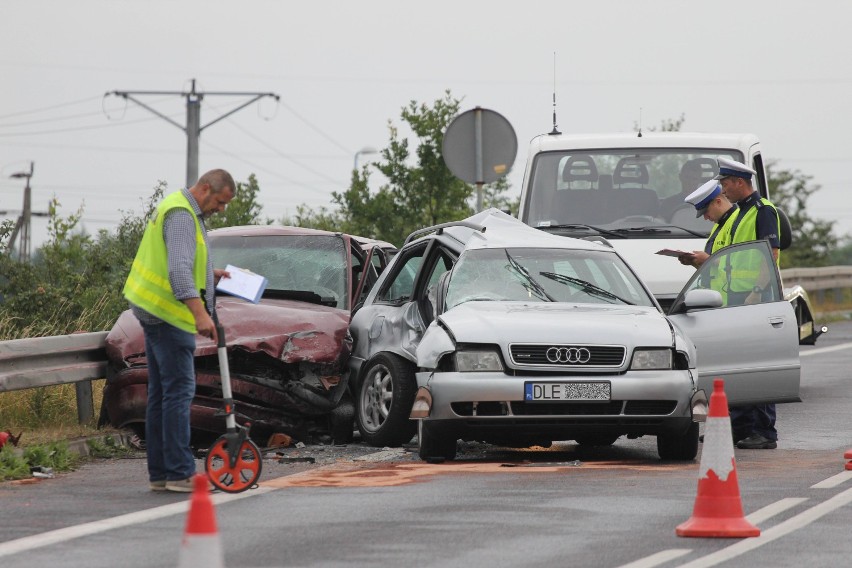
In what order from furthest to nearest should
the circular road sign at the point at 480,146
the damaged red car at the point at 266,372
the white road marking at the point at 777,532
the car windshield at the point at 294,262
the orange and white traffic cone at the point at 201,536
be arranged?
1. the circular road sign at the point at 480,146
2. the car windshield at the point at 294,262
3. the damaged red car at the point at 266,372
4. the white road marking at the point at 777,532
5. the orange and white traffic cone at the point at 201,536

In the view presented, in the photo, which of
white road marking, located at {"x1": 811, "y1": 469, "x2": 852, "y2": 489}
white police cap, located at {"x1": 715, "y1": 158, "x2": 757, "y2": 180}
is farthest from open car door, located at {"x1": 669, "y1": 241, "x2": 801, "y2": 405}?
white road marking, located at {"x1": 811, "y1": 469, "x2": 852, "y2": 489}

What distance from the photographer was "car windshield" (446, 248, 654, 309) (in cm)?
1180

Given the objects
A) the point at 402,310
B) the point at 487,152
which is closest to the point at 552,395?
the point at 402,310

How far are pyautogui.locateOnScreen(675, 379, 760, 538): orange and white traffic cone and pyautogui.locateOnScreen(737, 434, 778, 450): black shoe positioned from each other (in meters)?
3.91

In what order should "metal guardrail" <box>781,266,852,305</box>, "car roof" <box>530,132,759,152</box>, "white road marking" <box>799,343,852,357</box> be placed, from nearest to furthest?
1. "car roof" <box>530,132,759,152</box>
2. "white road marking" <box>799,343,852,357</box>
3. "metal guardrail" <box>781,266,852,305</box>

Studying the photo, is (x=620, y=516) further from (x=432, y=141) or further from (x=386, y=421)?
(x=432, y=141)

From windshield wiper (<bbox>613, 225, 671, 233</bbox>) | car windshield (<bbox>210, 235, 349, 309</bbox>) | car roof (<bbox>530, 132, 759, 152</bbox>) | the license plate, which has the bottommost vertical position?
the license plate

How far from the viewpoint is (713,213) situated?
42.8 feet

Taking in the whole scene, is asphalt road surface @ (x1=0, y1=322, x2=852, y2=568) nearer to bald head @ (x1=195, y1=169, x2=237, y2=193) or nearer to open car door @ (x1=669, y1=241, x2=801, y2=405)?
open car door @ (x1=669, y1=241, x2=801, y2=405)

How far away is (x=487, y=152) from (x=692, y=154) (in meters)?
2.91

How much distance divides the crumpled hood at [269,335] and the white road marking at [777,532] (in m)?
3.97

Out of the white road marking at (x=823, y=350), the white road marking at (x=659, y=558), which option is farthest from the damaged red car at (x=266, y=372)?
the white road marking at (x=823, y=350)

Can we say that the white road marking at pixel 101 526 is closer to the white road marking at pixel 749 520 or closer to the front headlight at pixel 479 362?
the front headlight at pixel 479 362

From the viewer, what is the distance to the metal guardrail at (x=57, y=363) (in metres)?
11.4
